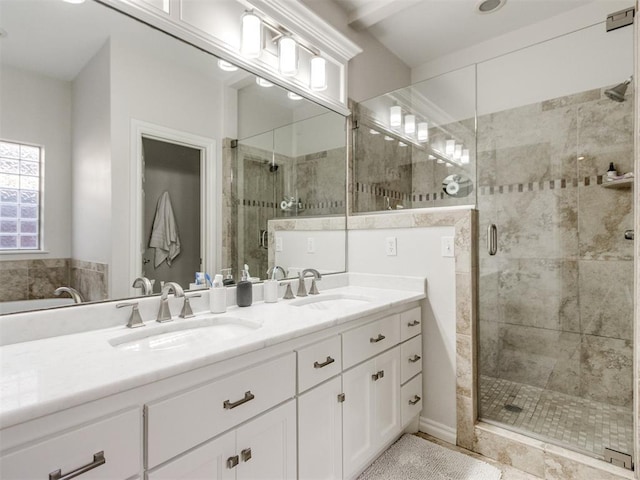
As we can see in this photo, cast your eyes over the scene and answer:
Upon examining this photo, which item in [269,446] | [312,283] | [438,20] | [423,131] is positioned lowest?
[269,446]

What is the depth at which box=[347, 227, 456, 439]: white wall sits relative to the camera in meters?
1.98

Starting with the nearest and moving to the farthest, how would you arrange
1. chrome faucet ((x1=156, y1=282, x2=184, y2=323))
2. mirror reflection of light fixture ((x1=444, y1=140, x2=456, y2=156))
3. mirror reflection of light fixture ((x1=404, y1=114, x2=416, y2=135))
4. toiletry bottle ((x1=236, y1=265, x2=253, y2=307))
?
chrome faucet ((x1=156, y1=282, x2=184, y2=323)) → toiletry bottle ((x1=236, y1=265, x2=253, y2=307)) → mirror reflection of light fixture ((x1=444, y1=140, x2=456, y2=156)) → mirror reflection of light fixture ((x1=404, y1=114, x2=416, y2=135))

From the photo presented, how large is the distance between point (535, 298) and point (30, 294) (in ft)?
9.54

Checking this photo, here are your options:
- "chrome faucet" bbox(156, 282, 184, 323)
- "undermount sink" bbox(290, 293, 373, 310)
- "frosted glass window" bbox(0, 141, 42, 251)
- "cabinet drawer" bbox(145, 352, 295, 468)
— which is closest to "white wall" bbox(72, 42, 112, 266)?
"frosted glass window" bbox(0, 141, 42, 251)

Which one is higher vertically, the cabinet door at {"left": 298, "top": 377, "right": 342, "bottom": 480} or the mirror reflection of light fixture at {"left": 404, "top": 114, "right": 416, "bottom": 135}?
the mirror reflection of light fixture at {"left": 404, "top": 114, "right": 416, "bottom": 135}

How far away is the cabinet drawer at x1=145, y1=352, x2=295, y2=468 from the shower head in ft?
8.31

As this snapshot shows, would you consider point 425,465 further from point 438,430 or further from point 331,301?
point 331,301

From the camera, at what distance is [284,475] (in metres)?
1.19

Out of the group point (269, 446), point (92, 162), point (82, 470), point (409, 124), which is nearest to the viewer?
point (82, 470)

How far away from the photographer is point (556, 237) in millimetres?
2371

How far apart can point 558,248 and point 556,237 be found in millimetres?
78

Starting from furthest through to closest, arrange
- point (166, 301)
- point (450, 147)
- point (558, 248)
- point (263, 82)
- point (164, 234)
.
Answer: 1. point (450, 147)
2. point (558, 248)
3. point (263, 82)
4. point (164, 234)
5. point (166, 301)

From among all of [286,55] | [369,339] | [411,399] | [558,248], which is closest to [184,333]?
[369,339]

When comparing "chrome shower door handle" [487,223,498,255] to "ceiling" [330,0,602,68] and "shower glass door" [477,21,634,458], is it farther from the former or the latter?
"ceiling" [330,0,602,68]
